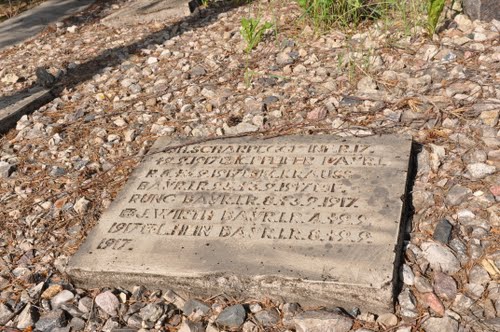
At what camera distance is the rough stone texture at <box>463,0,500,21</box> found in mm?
3787

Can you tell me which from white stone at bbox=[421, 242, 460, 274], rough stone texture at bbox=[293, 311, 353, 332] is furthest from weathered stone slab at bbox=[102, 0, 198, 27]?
rough stone texture at bbox=[293, 311, 353, 332]

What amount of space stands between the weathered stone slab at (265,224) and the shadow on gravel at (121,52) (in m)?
1.78

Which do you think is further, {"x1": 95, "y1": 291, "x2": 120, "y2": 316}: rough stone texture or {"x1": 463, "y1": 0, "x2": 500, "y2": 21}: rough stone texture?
{"x1": 463, "y1": 0, "x2": 500, "y2": 21}: rough stone texture

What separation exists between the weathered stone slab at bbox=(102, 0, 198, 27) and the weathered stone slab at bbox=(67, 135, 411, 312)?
275 cm

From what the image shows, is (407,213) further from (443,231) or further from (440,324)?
(440,324)

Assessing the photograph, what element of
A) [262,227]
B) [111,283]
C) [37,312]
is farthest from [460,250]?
[37,312]

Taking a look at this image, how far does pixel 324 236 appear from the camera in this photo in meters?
2.23

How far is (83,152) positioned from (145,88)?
0.82 metres

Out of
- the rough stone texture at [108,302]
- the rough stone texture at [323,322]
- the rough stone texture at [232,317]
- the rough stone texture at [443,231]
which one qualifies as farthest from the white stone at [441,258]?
the rough stone texture at [108,302]

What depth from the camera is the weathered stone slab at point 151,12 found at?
5.31 metres

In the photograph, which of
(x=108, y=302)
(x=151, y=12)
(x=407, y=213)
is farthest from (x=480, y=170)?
(x=151, y=12)

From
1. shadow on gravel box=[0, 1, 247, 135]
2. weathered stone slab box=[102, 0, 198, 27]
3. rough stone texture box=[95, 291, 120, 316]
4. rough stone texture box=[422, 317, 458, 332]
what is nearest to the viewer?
rough stone texture box=[422, 317, 458, 332]

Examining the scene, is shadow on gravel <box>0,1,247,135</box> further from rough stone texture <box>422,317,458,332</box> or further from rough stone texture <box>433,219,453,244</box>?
rough stone texture <box>422,317,458,332</box>

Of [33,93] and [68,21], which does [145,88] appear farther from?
[68,21]
